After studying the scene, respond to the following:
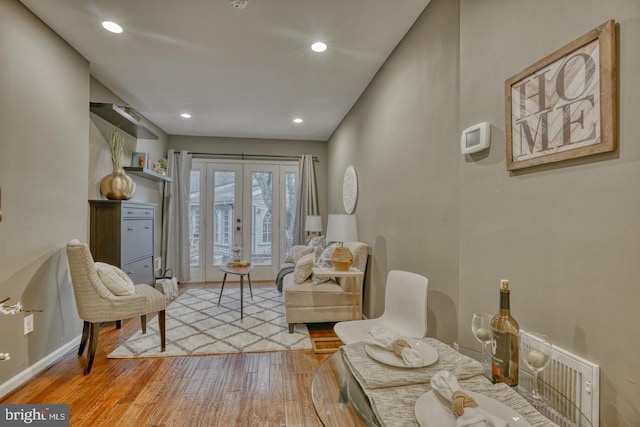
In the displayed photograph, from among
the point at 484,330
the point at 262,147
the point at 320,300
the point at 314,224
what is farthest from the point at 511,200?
the point at 262,147

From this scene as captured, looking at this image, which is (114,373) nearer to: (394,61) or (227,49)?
(227,49)

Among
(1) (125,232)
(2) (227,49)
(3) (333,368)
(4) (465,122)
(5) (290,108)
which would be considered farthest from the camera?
(5) (290,108)

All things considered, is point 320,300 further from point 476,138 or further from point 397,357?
point 476,138

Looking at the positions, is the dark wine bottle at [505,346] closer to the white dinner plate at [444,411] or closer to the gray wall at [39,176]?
the white dinner plate at [444,411]

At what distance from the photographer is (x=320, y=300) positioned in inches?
120

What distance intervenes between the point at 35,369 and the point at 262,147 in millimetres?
4289

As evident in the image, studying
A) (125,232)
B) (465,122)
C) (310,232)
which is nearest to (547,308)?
(465,122)

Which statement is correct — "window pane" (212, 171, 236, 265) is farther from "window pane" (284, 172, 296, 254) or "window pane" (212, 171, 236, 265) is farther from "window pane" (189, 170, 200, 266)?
"window pane" (284, 172, 296, 254)

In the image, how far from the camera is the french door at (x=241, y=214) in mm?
5410

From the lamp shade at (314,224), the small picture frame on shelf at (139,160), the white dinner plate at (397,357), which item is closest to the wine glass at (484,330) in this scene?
the white dinner plate at (397,357)

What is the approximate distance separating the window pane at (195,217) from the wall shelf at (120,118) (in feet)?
4.81

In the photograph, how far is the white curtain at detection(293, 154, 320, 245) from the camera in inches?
217

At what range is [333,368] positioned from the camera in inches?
48.4

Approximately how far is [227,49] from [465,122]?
2.13 m
